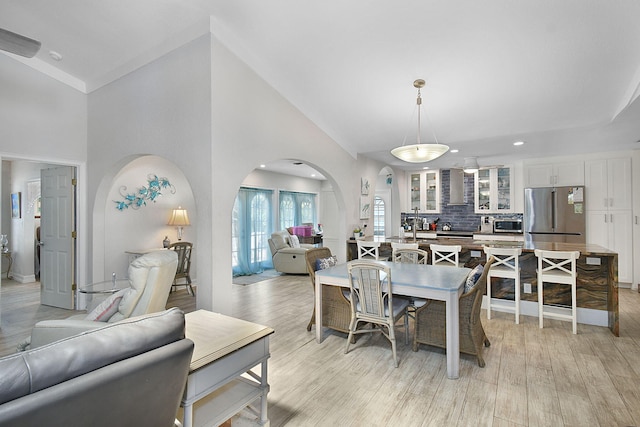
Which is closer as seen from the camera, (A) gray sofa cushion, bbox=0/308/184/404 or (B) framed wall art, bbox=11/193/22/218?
(A) gray sofa cushion, bbox=0/308/184/404

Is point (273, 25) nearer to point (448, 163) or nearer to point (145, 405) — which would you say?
point (145, 405)

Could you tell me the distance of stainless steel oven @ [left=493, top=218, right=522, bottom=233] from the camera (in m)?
6.64

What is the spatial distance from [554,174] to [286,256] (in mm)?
5606

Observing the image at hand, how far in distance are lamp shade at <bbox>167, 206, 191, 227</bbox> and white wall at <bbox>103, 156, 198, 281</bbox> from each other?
0.76 ft

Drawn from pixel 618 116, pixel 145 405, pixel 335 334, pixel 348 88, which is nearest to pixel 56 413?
pixel 145 405

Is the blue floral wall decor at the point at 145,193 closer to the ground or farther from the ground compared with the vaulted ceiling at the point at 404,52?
closer to the ground

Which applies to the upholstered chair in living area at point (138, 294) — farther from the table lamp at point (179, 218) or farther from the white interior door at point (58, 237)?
the table lamp at point (179, 218)

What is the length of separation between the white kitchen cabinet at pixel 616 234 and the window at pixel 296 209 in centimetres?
658

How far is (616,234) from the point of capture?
5.63 meters

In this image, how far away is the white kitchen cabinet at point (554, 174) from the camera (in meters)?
5.90

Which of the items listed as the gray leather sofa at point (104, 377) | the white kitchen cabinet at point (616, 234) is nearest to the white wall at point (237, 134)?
the gray leather sofa at point (104, 377)

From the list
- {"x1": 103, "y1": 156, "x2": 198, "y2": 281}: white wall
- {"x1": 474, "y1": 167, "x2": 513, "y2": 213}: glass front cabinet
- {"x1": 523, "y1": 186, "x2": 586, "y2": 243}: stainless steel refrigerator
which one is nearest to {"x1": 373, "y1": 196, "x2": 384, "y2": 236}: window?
{"x1": 474, "y1": 167, "x2": 513, "y2": 213}: glass front cabinet

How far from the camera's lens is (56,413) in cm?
98

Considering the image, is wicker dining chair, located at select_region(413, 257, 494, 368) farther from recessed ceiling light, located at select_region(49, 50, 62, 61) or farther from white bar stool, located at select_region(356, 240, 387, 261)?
recessed ceiling light, located at select_region(49, 50, 62, 61)
